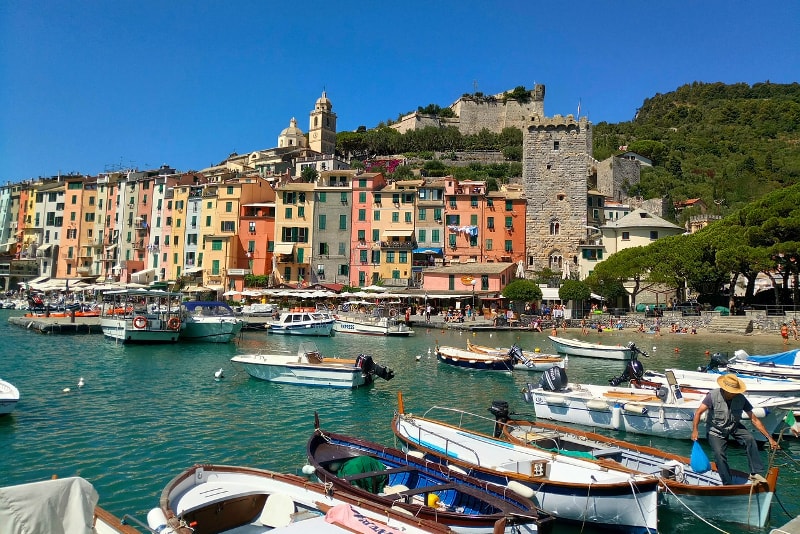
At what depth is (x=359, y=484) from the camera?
9250mm

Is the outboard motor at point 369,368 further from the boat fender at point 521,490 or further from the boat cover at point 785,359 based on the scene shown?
the boat cover at point 785,359

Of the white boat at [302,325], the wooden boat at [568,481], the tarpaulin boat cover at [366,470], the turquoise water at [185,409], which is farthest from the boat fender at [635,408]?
the white boat at [302,325]

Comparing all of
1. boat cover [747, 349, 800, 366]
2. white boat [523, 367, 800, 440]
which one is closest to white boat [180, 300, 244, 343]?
white boat [523, 367, 800, 440]

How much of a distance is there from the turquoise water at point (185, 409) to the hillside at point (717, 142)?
191 ft

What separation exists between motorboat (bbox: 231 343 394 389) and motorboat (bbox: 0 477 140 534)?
15.4 metres

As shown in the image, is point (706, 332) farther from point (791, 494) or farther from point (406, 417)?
point (406, 417)

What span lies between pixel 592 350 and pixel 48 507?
29.9m

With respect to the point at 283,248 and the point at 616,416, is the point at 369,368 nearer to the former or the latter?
the point at 616,416

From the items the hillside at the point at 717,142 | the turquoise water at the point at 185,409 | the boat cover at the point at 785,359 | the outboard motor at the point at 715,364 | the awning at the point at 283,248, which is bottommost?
the turquoise water at the point at 185,409

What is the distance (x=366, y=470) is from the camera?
951 centimetres

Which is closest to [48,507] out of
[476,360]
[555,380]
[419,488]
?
[419,488]

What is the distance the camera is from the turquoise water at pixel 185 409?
472 inches

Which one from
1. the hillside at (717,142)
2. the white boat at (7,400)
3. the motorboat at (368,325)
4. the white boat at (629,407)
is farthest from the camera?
the hillside at (717,142)

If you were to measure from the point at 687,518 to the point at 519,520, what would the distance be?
4241mm
